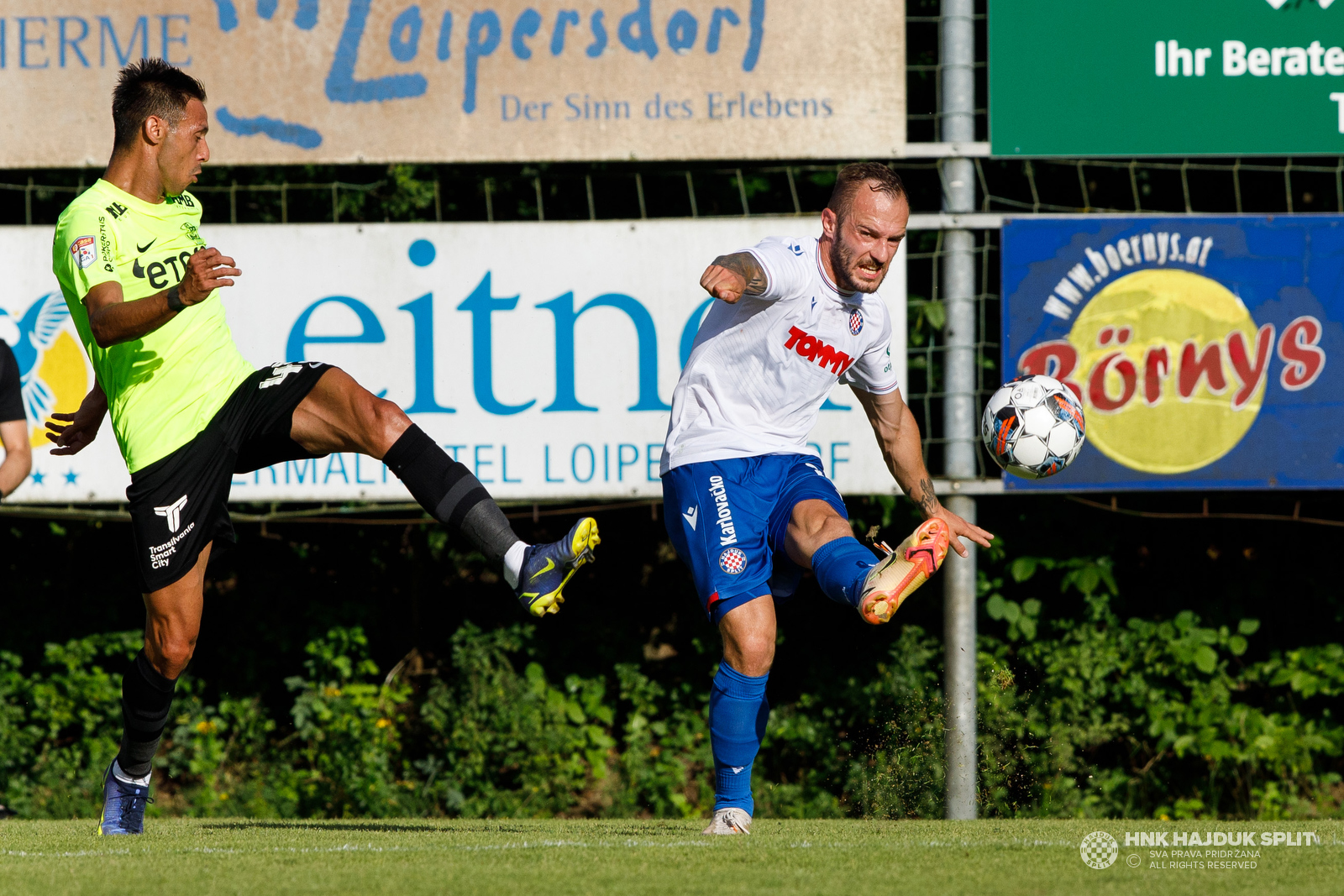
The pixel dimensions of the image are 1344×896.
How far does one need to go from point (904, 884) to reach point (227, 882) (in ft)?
5.14

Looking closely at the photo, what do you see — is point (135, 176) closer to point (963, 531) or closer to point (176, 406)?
point (176, 406)

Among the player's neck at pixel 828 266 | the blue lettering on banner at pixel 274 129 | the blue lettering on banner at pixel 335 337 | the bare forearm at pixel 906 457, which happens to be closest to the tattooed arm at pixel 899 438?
the bare forearm at pixel 906 457

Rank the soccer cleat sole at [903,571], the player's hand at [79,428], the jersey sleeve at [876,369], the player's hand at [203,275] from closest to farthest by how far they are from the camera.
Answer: the player's hand at [203,275] → the soccer cleat sole at [903,571] → the player's hand at [79,428] → the jersey sleeve at [876,369]

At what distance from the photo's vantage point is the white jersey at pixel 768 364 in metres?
4.72

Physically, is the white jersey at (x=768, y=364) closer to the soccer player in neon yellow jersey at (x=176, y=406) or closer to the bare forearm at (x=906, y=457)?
the bare forearm at (x=906, y=457)

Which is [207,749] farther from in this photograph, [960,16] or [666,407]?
[960,16]

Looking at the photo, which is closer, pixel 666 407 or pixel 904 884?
pixel 904 884

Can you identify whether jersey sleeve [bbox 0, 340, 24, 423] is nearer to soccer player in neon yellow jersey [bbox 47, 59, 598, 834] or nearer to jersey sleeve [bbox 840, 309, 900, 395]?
soccer player in neon yellow jersey [bbox 47, 59, 598, 834]

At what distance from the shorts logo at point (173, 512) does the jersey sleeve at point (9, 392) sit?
88.4 inches

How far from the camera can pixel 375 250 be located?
6.77 m

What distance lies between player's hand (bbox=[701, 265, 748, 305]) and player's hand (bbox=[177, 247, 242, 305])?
127 cm

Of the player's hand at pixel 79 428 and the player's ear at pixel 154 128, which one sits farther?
the player's hand at pixel 79 428

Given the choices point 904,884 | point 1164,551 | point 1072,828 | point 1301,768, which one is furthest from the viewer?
point 1164,551

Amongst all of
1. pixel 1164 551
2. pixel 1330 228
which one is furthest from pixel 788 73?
pixel 1164 551
